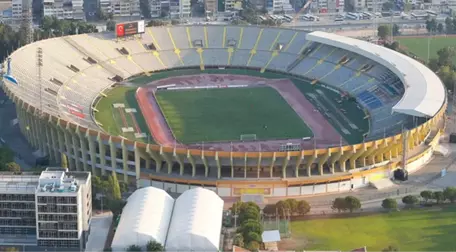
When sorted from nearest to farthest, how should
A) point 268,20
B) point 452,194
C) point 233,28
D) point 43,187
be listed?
point 43,187
point 452,194
point 233,28
point 268,20

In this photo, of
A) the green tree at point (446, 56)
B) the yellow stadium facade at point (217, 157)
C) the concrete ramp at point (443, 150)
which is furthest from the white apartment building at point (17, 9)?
the concrete ramp at point (443, 150)

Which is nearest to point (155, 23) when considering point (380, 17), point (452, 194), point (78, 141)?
point (380, 17)

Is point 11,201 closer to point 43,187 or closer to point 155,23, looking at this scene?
point 43,187

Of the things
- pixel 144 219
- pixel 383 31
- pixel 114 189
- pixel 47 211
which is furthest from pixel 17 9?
pixel 144 219

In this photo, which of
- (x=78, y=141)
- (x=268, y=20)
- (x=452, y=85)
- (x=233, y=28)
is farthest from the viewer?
(x=268, y=20)

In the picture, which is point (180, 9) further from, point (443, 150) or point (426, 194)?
point (426, 194)
